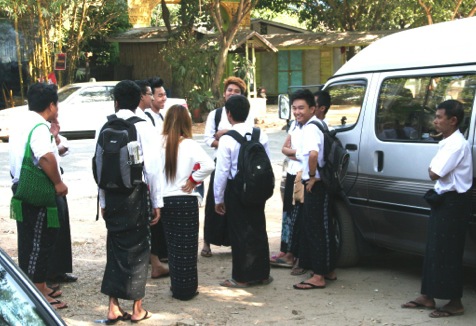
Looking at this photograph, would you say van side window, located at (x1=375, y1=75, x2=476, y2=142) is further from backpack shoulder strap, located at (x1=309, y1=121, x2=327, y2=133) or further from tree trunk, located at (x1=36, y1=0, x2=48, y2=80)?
tree trunk, located at (x1=36, y1=0, x2=48, y2=80)

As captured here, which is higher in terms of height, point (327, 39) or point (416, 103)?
point (327, 39)

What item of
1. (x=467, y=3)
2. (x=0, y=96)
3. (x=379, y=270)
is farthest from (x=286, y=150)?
(x=467, y=3)

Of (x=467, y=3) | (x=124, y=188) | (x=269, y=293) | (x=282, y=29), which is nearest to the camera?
(x=124, y=188)

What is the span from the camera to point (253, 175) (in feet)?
21.1

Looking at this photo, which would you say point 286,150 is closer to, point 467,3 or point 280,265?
point 280,265

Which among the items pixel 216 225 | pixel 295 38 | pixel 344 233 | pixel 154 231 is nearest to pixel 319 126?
pixel 344 233

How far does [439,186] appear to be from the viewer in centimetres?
574

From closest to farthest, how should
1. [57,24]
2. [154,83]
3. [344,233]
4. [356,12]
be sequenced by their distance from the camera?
[344,233] → [154,83] → [57,24] → [356,12]

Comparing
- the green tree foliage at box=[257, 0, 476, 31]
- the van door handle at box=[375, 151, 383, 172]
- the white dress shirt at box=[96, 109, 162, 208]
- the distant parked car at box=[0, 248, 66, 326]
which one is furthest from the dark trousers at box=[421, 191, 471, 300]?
the green tree foliage at box=[257, 0, 476, 31]

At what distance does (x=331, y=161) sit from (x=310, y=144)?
0.76ft

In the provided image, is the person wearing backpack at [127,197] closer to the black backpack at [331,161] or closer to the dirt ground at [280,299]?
the dirt ground at [280,299]

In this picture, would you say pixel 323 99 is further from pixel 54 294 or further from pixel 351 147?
pixel 54 294

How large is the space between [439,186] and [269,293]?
72.2 inches

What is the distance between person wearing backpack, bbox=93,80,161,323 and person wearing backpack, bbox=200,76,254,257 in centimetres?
185
